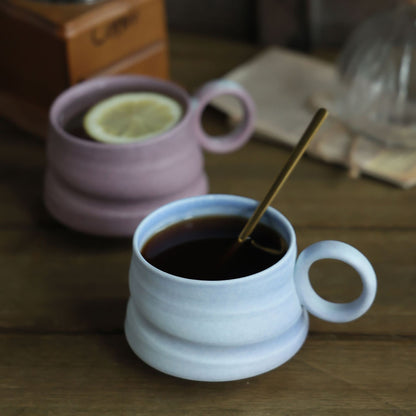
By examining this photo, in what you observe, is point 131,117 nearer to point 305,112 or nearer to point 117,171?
point 117,171

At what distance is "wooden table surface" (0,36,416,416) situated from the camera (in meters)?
0.44

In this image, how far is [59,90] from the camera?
28.0 inches

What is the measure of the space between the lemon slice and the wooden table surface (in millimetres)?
92

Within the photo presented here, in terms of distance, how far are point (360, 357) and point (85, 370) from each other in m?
0.18

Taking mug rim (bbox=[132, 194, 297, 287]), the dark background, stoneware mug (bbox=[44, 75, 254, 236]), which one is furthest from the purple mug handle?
the dark background

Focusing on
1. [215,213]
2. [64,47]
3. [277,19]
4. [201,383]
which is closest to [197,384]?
[201,383]

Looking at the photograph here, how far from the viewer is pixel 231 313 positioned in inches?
15.8

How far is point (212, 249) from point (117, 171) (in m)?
0.13

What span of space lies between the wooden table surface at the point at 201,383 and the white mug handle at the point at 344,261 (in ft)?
0.17

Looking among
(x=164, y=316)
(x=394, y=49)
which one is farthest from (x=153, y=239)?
(x=394, y=49)

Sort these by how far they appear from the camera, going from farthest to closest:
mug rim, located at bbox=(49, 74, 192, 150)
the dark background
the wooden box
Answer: the dark background < the wooden box < mug rim, located at bbox=(49, 74, 192, 150)

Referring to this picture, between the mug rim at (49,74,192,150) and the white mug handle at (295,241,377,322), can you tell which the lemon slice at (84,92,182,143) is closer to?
the mug rim at (49,74,192,150)

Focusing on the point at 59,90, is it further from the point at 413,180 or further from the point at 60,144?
the point at 413,180

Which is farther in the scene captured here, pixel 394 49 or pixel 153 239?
pixel 394 49
